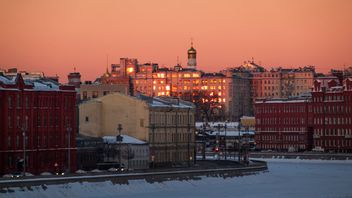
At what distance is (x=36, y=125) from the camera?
100812 millimetres

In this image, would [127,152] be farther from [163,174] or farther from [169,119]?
[169,119]

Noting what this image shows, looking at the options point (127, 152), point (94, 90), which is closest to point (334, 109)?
point (94, 90)

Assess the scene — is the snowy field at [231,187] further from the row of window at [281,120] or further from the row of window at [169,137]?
the row of window at [281,120]

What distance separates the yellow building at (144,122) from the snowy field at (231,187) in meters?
6.76

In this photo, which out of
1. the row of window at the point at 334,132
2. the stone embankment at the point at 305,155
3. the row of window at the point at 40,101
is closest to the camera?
the row of window at the point at 40,101

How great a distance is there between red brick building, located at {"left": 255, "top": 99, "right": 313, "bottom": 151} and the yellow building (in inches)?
1842

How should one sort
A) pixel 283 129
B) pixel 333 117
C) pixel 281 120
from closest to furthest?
pixel 333 117 → pixel 283 129 → pixel 281 120

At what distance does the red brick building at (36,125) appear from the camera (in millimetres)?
97250

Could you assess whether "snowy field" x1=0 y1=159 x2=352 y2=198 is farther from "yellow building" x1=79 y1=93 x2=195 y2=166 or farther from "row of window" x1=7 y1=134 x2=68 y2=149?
"row of window" x1=7 y1=134 x2=68 y2=149

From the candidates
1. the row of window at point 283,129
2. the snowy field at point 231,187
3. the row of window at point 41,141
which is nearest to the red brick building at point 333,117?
the row of window at point 283,129

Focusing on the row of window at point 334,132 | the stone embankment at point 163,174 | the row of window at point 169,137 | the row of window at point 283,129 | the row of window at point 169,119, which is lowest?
the stone embankment at point 163,174

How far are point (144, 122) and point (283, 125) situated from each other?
5652 centimetres

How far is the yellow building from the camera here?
378 ft

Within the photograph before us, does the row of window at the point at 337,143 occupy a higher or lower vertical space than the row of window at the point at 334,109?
lower
